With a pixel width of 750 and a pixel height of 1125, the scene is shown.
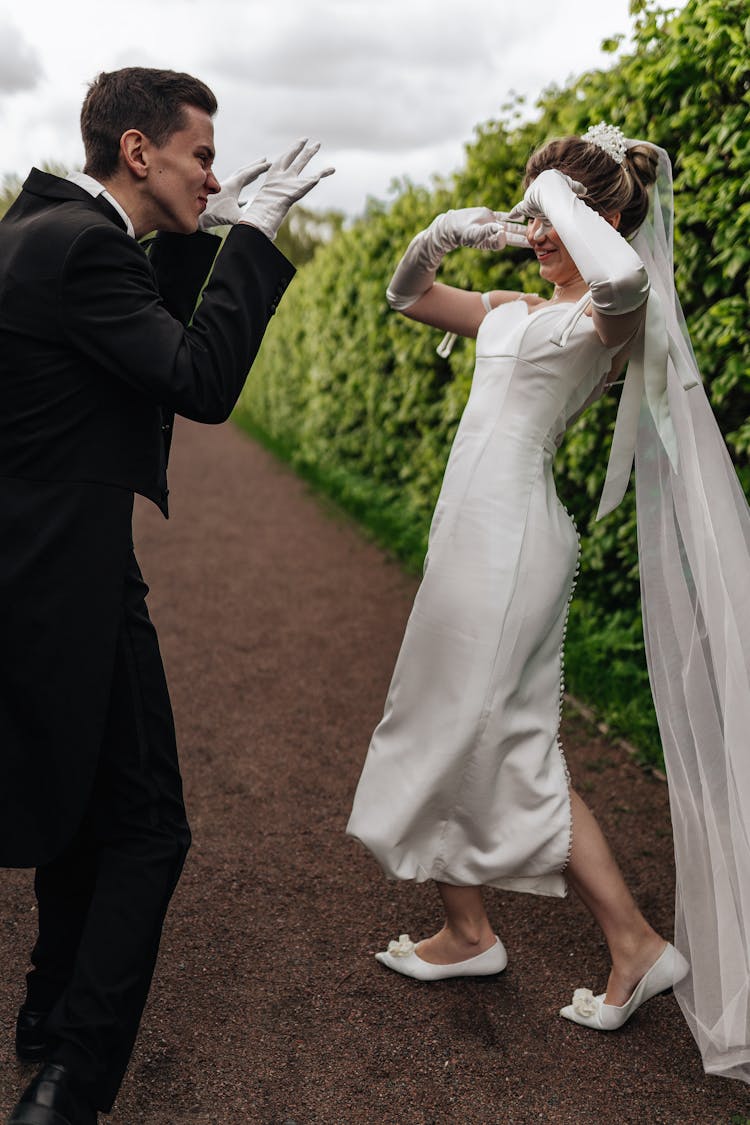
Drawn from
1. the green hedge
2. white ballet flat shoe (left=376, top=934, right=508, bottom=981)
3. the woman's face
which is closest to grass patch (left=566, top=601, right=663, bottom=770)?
the green hedge

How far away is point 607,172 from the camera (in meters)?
2.70

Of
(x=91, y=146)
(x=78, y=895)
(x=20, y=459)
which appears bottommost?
Result: (x=78, y=895)

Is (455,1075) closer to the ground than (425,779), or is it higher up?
closer to the ground

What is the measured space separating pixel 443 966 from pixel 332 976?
31 cm

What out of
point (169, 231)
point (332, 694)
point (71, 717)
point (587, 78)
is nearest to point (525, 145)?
point (587, 78)

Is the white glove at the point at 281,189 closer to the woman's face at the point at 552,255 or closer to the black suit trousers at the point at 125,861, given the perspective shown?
the woman's face at the point at 552,255

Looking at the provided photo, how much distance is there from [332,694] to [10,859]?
3.42 meters

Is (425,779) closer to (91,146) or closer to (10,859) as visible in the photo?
(10,859)

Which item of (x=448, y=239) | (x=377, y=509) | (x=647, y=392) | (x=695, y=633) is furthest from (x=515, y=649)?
(x=377, y=509)

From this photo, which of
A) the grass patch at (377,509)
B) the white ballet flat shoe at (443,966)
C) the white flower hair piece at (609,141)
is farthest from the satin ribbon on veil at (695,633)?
the grass patch at (377,509)

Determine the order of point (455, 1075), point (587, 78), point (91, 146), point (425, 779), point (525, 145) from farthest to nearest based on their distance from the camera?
point (525, 145), point (587, 78), point (425, 779), point (455, 1075), point (91, 146)

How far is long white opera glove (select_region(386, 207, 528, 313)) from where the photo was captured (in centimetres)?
297

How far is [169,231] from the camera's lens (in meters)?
2.36

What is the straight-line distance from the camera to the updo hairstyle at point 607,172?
8.79ft
